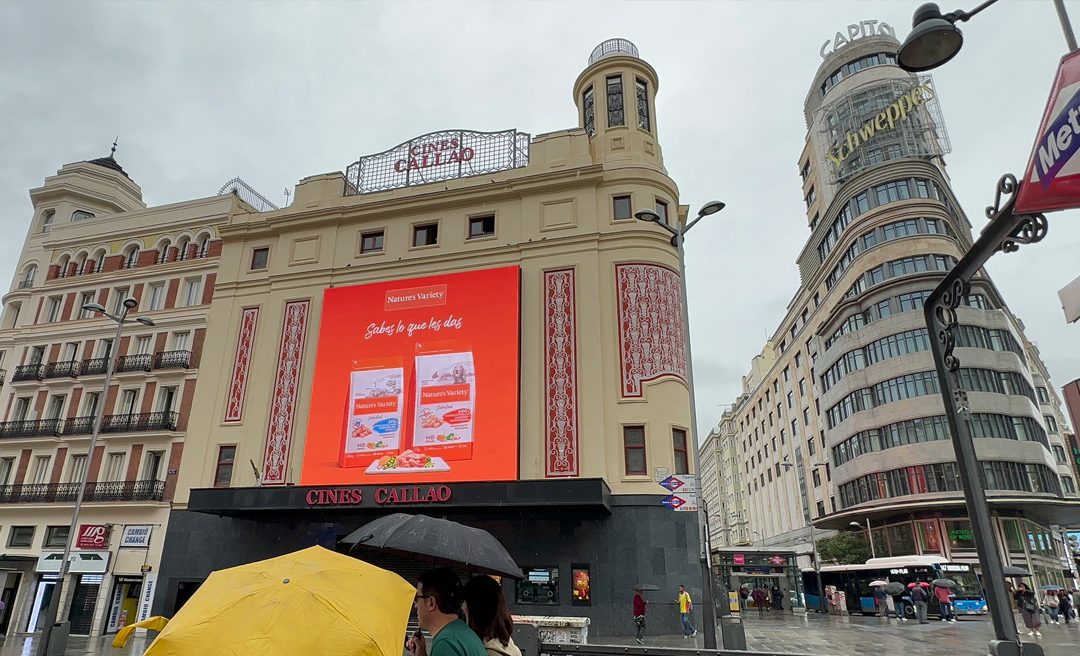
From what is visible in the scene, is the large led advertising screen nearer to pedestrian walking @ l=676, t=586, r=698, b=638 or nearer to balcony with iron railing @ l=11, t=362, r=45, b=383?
pedestrian walking @ l=676, t=586, r=698, b=638

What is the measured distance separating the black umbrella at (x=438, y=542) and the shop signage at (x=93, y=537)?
89.3 ft

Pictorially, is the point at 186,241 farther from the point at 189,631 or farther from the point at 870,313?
the point at 870,313

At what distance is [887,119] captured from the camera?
175 feet

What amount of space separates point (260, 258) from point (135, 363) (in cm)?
788

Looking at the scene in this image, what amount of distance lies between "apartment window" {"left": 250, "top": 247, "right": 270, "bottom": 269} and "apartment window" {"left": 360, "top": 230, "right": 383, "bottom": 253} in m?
5.15

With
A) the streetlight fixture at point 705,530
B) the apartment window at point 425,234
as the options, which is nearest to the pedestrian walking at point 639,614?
the streetlight fixture at point 705,530

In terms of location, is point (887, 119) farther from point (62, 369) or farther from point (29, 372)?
point (29, 372)

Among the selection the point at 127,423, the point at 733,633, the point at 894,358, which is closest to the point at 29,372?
the point at 127,423

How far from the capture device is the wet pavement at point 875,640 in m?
17.5

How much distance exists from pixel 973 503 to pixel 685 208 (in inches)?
982

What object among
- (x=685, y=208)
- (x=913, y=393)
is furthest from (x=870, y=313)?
(x=685, y=208)

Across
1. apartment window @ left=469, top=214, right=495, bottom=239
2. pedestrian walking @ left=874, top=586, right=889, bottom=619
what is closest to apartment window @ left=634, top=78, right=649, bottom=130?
apartment window @ left=469, top=214, right=495, bottom=239

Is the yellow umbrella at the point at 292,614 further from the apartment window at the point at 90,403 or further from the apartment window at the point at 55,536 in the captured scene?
the apartment window at the point at 90,403

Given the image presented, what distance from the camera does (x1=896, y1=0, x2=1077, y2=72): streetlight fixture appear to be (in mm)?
6935
